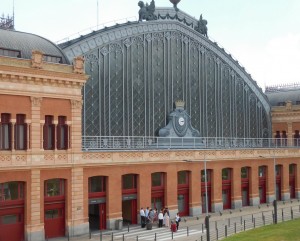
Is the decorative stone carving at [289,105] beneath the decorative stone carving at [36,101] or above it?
above

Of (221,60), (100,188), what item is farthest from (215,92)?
(100,188)

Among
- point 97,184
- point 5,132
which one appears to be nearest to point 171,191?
point 97,184

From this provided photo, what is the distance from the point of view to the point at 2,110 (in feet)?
134

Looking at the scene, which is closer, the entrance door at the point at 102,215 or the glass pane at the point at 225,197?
the entrance door at the point at 102,215

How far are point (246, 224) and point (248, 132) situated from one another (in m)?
26.9

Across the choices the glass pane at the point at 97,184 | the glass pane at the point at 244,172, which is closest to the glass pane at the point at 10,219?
the glass pane at the point at 97,184

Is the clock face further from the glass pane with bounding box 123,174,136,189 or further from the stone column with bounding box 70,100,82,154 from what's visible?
the stone column with bounding box 70,100,82,154

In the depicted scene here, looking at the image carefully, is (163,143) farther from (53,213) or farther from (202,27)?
(202,27)

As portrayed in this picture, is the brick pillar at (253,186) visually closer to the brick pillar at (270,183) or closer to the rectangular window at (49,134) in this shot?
the brick pillar at (270,183)

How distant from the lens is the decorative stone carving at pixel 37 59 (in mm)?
42656

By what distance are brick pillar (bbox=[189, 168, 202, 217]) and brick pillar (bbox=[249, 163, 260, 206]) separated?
10270mm

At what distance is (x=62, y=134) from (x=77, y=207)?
655 cm

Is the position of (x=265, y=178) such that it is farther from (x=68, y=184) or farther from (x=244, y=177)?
(x=68, y=184)

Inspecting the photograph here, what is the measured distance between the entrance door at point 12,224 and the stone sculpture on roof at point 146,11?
99.3ft
